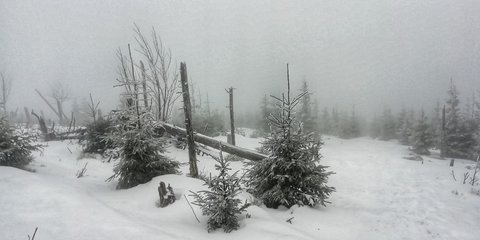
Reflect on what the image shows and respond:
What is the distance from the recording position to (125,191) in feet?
23.5

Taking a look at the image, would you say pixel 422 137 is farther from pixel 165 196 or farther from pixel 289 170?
pixel 165 196

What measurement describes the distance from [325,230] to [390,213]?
106 inches

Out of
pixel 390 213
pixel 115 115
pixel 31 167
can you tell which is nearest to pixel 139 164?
pixel 115 115

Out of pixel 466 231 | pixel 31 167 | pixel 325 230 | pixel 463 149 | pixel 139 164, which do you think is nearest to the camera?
pixel 325 230

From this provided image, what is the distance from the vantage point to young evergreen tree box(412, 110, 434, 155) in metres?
27.8

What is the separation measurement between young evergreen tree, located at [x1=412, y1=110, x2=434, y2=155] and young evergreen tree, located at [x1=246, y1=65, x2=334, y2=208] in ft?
90.6

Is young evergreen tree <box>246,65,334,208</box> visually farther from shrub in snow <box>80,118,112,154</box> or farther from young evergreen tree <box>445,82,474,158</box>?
young evergreen tree <box>445,82,474,158</box>

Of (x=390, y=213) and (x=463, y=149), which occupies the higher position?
(x=390, y=213)

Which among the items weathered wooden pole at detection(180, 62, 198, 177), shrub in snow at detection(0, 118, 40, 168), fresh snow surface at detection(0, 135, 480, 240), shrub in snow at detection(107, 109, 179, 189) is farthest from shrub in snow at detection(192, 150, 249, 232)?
shrub in snow at detection(0, 118, 40, 168)

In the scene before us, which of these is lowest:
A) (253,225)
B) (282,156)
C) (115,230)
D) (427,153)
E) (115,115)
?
(427,153)

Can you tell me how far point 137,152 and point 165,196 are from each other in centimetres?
198

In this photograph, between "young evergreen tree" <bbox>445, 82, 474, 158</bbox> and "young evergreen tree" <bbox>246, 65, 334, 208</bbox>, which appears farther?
"young evergreen tree" <bbox>445, 82, 474, 158</bbox>

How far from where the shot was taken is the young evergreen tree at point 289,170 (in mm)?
6578

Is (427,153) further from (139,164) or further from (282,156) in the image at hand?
(139,164)
